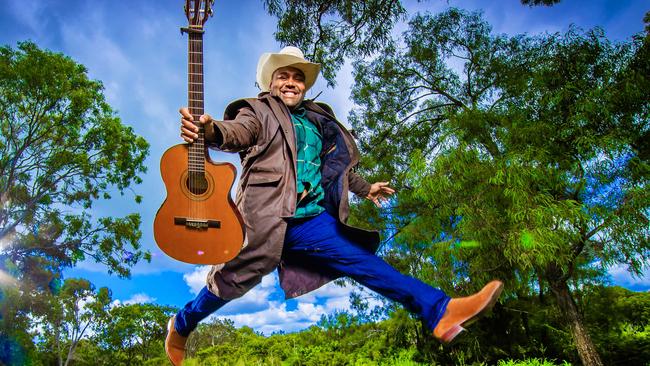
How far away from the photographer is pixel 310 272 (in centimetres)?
259

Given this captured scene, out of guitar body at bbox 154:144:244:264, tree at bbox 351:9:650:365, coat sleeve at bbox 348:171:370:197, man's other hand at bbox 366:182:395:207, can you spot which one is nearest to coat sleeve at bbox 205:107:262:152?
guitar body at bbox 154:144:244:264

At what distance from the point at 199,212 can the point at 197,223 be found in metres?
0.05

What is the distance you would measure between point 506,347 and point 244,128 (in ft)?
27.4

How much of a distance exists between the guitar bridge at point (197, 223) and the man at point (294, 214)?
0.75ft

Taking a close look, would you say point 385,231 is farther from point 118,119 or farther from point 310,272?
point 118,119

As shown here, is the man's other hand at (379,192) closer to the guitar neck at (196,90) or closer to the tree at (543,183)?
the guitar neck at (196,90)

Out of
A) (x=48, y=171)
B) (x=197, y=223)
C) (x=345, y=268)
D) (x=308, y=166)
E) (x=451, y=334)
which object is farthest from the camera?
(x=48, y=171)

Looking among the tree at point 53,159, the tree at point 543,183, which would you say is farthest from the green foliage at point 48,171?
the tree at point 543,183

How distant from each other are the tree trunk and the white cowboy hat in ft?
22.6

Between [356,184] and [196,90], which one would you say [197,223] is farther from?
[356,184]

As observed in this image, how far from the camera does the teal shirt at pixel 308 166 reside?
248 cm

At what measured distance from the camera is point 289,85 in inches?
108

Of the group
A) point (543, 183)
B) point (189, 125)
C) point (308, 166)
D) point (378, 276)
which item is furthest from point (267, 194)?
point (543, 183)

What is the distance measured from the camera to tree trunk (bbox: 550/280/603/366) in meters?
7.77
